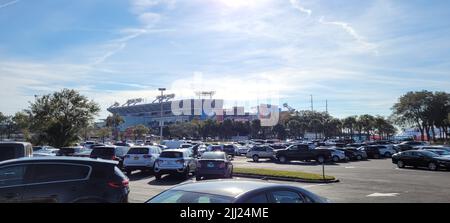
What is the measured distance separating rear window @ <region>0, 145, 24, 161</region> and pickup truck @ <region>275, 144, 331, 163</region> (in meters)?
29.3

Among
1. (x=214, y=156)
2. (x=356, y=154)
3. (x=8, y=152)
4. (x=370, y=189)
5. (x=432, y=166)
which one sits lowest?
(x=370, y=189)

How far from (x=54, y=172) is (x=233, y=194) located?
5.15 m

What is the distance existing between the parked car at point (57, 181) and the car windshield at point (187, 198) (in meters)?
3.39

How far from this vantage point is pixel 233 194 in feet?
19.0

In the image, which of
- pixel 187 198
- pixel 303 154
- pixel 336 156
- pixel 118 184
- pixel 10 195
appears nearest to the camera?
pixel 187 198

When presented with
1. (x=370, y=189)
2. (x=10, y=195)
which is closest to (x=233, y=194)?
(x=10, y=195)

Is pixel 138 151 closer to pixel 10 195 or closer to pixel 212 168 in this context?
pixel 212 168

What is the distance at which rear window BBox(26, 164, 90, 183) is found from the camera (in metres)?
9.27

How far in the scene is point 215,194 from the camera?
19.2 feet

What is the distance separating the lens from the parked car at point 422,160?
98.7ft

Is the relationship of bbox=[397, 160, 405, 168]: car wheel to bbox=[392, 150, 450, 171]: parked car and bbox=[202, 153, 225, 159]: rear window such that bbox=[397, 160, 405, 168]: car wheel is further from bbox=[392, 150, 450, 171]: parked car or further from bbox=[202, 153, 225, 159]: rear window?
bbox=[202, 153, 225, 159]: rear window

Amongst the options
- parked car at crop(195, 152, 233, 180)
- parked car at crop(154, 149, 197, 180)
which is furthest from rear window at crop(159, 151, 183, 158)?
parked car at crop(195, 152, 233, 180)
